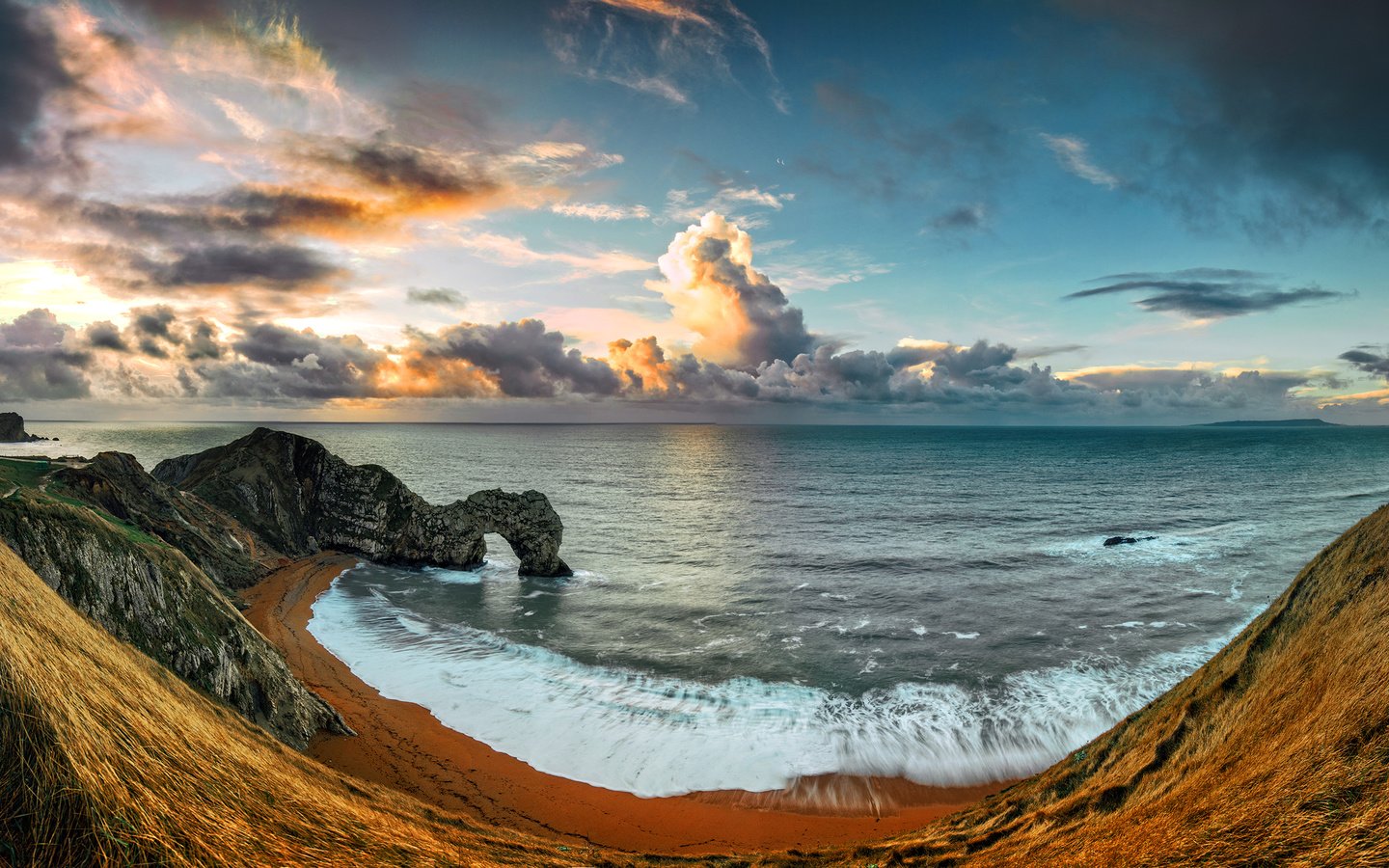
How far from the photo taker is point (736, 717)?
2030 cm

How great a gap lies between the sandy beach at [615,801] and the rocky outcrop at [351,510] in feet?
67.8

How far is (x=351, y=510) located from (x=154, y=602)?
107ft

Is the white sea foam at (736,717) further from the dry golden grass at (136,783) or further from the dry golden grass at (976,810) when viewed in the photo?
the dry golden grass at (136,783)

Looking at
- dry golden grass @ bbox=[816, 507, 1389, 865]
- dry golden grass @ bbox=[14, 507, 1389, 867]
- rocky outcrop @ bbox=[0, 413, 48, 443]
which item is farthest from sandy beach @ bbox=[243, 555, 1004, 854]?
rocky outcrop @ bbox=[0, 413, 48, 443]

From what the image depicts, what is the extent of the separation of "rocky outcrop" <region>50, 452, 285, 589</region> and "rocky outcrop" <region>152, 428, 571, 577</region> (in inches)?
131

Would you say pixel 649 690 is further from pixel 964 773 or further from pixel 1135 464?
pixel 1135 464

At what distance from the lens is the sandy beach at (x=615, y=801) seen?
1436cm

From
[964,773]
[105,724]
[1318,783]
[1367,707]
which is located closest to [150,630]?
[105,724]

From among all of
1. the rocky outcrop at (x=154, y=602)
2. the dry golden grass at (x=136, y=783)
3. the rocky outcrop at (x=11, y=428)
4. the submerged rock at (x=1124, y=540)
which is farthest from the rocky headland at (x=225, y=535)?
the rocky outcrop at (x=11, y=428)

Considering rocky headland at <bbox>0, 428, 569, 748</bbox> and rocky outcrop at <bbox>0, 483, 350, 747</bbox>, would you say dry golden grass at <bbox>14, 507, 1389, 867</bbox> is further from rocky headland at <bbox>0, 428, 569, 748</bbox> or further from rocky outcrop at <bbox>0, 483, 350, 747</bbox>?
rocky headland at <bbox>0, 428, 569, 748</bbox>

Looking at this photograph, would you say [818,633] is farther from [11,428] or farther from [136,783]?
[11,428]

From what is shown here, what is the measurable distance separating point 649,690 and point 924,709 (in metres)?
10.3

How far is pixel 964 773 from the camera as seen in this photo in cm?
1761

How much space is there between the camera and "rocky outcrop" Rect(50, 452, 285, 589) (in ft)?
87.4
